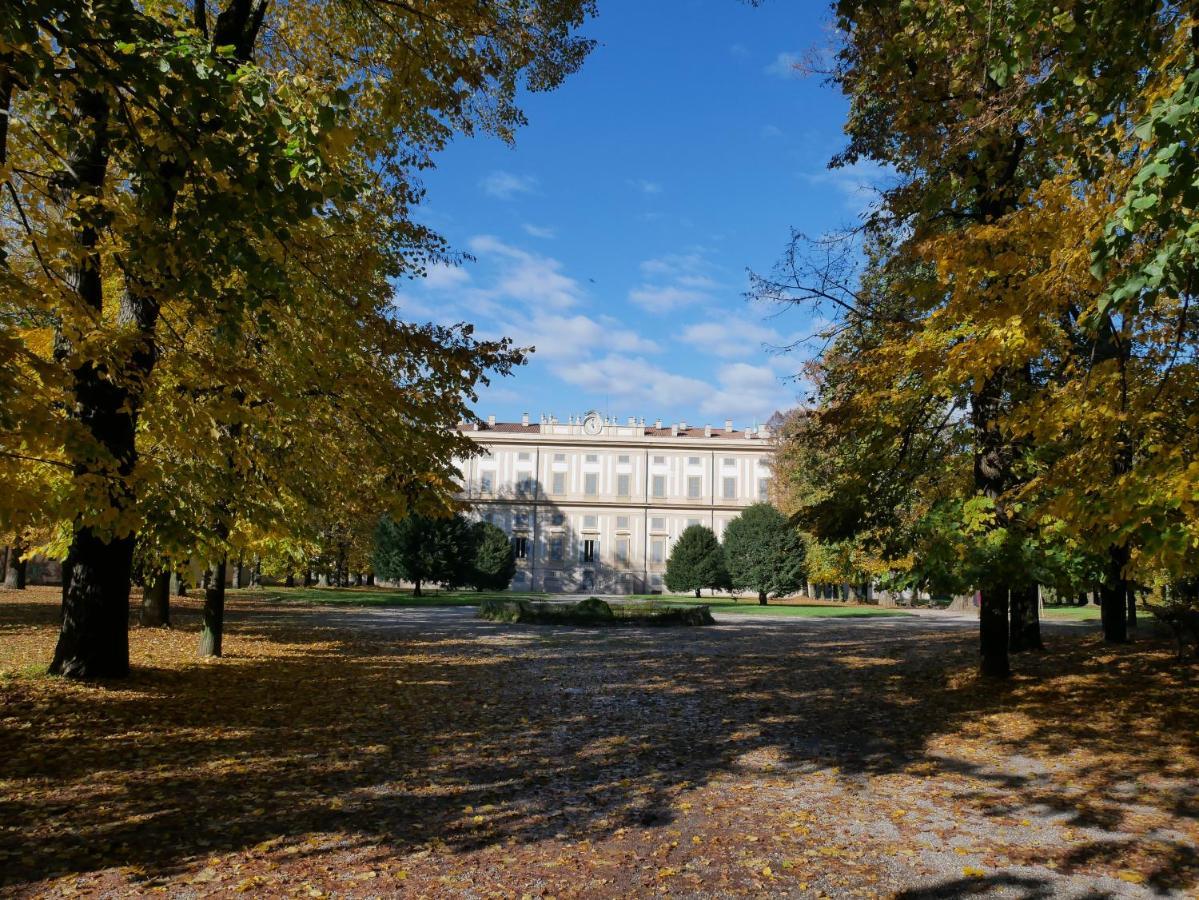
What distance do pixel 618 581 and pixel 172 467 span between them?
60.4 m

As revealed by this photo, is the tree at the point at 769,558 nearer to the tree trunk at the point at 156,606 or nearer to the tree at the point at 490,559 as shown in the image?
the tree at the point at 490,559

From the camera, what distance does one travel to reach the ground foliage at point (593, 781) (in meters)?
4.31

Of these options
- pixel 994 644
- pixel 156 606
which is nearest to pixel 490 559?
pixel 156 606

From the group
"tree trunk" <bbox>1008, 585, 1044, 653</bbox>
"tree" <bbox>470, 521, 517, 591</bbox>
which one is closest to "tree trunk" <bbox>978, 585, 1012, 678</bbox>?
"tree trunk" <bbox>1008, 585, 1044, 653</bbox>

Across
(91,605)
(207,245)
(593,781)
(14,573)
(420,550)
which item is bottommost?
(593,781)

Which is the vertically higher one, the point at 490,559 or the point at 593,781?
the point at 490,559

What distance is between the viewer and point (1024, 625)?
14.6 meters

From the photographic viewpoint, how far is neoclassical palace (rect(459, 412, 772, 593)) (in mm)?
68375

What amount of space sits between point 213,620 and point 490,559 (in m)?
36.3

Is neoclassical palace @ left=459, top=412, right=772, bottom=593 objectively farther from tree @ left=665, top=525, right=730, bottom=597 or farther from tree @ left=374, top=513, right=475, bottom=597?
tree @ left=374, top=513, right=475, bottom=597

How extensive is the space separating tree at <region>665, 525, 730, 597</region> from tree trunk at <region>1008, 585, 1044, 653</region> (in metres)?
36.1

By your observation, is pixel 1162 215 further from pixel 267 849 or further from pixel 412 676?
pixel 412 676

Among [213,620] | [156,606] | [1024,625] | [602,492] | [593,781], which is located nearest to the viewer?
[593,781]

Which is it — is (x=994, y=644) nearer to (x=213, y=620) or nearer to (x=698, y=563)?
(x=213, y=620)
